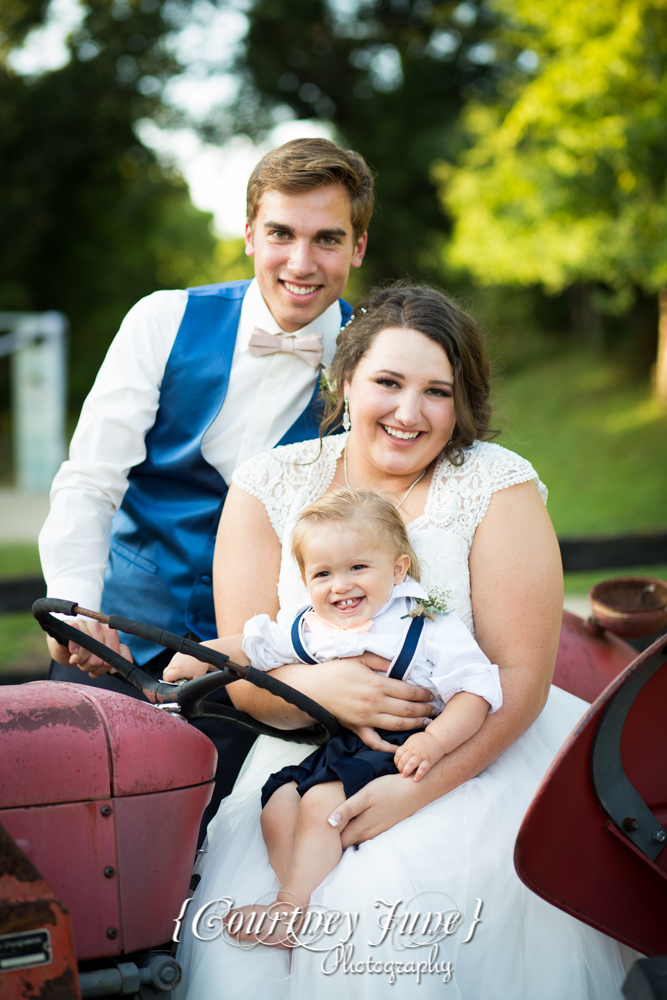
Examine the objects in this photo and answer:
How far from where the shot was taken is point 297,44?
66.5 feet

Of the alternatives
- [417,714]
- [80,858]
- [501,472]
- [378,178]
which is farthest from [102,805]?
[378,178]

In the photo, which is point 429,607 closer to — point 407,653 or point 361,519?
point 407,653

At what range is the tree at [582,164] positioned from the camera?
971 centimetres

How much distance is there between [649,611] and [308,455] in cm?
122

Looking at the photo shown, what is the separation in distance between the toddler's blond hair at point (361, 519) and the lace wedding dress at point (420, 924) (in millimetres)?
523

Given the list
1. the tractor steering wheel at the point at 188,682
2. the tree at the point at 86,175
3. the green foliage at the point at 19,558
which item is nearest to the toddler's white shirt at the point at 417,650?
the tractor steering wheel at the point at 188,682

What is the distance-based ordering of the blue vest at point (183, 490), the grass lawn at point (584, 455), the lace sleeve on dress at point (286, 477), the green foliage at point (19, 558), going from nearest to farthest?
the lace sleeve on dress at point (286, 477) < the blue vest at point (183, 490) < the green foliage at point (19, 558) < the grass lawn at point (584, 455)

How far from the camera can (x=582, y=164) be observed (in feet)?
35.6

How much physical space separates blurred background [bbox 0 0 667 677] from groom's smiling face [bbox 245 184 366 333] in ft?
32.8

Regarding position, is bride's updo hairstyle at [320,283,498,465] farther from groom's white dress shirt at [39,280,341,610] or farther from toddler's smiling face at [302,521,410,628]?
toddler's smiling face at [302,521,410,628]

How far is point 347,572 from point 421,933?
0.71 metres

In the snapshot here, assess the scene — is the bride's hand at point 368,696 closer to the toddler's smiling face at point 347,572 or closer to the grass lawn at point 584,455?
the toddler's smiling face at point 347,572

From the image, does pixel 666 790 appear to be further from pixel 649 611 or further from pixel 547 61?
pixel 547 61

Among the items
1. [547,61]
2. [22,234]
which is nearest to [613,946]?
[547,61]
